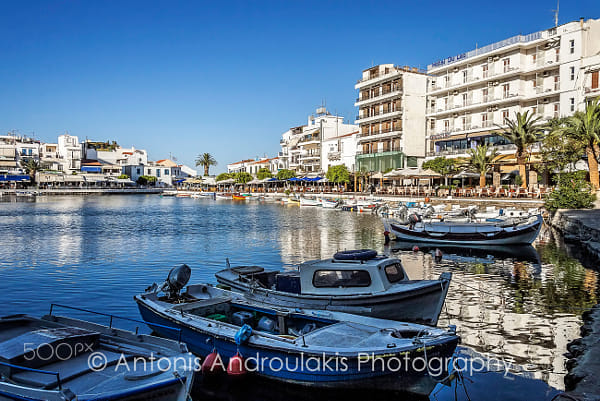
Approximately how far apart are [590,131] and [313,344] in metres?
37.5

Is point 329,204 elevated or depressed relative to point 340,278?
elevated

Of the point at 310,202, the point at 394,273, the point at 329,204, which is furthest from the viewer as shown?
the point at 310,202

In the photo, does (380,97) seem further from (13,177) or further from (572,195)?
(13,177)

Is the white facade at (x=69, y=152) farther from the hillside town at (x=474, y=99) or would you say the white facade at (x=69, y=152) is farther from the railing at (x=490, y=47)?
the railing at (x=490, y=47)

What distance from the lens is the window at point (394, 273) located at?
13.2 metres

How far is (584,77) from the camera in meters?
47.9

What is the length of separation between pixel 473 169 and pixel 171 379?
5634 centimetres

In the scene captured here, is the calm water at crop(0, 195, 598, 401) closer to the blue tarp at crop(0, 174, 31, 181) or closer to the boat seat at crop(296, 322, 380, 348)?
the boat seat at crop(296, 322, 380, 348)

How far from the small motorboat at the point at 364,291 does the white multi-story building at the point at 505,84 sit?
44.2 meters

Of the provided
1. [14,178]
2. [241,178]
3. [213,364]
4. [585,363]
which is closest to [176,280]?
[213,364]

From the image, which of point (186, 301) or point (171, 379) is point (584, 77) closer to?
point (186, 301)

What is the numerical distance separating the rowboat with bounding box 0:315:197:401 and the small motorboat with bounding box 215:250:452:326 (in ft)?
15.7

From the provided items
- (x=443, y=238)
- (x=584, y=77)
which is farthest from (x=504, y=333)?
(x=584, y=77)

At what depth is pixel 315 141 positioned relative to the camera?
106062mm
